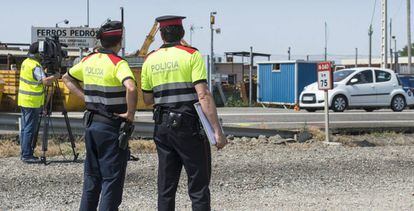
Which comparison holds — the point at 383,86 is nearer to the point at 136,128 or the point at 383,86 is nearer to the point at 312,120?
the point at 312,120

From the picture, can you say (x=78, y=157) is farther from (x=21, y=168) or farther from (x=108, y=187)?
(x=108, y=187)

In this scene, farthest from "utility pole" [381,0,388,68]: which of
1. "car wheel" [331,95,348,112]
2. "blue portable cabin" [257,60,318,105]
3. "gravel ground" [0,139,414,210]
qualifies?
"gravel ground" [0,139,414,210]

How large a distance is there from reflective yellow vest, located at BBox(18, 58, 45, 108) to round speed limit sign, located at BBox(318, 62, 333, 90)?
6328mm

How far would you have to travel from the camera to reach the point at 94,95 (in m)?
5.64

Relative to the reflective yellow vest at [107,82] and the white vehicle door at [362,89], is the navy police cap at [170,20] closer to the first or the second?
the reflective yellow vest at [107,82]

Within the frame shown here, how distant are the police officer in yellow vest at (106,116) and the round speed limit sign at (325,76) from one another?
834 cm

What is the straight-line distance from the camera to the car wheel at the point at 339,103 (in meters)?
22.7

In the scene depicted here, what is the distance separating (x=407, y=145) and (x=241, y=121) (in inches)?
209

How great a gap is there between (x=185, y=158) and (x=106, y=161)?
0.75m

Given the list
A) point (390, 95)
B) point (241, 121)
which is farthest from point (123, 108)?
point (390, 95)

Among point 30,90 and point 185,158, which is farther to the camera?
point 30,90

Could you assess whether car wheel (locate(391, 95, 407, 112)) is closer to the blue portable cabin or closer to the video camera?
the blue portable cabin

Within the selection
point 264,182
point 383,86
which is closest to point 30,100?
point 264,182

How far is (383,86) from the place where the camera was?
2375 cm
